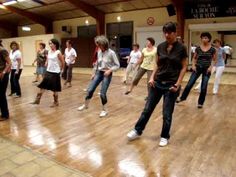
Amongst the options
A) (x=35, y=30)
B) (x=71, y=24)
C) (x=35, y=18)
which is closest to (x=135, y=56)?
(x=71, y=24)

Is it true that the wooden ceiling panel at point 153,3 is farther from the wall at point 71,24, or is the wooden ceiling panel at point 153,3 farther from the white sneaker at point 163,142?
the white sneaker at point 163,142

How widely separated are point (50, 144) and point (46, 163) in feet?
2.01

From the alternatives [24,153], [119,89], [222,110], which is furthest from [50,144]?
[119,89]

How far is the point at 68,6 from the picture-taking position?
49.5 feet

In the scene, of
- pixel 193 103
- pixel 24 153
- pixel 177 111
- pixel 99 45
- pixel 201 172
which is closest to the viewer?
pixel 201 172

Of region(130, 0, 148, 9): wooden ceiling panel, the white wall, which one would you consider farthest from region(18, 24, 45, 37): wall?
the white wall

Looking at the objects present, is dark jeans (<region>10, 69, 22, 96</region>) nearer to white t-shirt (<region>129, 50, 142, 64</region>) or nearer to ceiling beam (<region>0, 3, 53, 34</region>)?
white t-shirt (<region>129, 50, 142, 64</region>)

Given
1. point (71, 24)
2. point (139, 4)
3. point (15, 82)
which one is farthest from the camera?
point (71, 24)

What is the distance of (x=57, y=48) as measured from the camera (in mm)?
5301

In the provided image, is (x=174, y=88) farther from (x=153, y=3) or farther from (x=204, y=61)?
(x=153, y=3)

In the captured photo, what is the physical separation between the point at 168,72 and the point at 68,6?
13.1m

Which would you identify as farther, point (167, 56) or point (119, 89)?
point (119, 89)

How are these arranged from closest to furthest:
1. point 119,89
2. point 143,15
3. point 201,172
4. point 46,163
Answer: point 201,172 < point 46,163 < point 119,89 < point 143,15

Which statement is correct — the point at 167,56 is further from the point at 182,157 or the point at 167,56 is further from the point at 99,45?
the point at 99,45
